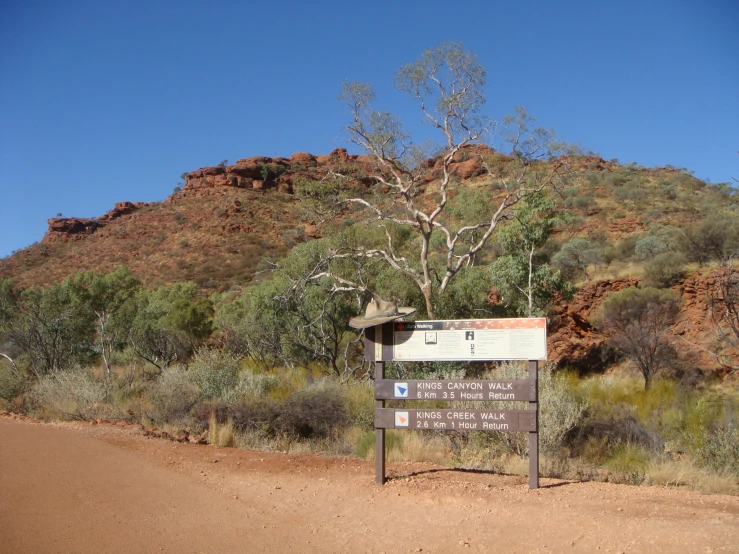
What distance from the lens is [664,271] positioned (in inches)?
970

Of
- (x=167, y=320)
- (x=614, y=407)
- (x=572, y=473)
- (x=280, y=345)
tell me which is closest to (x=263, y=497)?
(x=572, y=473)

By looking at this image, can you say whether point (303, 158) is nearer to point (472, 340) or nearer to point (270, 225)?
point (270, 225)

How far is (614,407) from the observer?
13695mm

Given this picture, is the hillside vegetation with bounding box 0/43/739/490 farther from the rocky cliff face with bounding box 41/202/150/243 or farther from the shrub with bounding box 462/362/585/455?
the rocky cliff face with bounding box 41/202/150/243

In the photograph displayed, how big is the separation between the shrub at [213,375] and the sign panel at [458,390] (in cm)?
668

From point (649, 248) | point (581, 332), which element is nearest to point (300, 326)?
point (581, 332)

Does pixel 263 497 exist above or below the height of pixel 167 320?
below

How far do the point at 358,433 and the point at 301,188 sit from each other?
935 cm

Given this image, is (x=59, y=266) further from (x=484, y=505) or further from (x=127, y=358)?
(x=484, y=505)

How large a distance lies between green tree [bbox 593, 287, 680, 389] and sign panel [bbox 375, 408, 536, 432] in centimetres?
1061

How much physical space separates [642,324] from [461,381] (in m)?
13.6

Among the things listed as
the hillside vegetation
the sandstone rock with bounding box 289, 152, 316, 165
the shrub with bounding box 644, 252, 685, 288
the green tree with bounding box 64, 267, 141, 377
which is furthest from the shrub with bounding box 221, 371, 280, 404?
the sandstone rock with bounding box 289, 152, 316, 165

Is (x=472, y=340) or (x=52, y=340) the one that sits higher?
(x=472, y=340)

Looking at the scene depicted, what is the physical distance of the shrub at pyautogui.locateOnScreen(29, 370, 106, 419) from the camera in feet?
46.2
